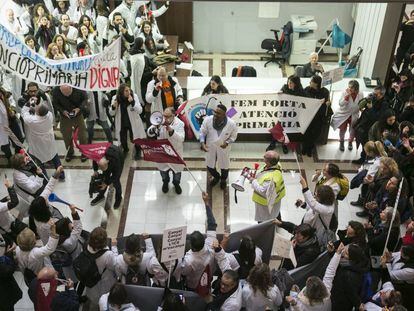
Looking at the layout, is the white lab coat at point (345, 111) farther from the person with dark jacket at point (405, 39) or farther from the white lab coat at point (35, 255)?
the white lab coat at point (35, 255)

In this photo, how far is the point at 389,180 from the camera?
7.04m

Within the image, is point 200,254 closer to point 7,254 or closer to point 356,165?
point 7,254

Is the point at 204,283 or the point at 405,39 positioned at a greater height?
the point at 405,39

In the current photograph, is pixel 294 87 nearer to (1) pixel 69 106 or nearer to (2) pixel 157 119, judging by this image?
(2) pixel 157 119

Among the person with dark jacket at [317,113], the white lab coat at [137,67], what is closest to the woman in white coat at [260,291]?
the person with dark jacket at [317,113]

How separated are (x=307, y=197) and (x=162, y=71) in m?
3.47

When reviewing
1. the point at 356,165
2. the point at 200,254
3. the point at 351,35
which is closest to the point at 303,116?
the point at 356,165

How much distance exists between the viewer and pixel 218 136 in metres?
8.31

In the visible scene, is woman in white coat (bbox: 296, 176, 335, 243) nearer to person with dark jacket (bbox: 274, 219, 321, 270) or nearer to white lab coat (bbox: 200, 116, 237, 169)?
person with dark jacket (bbox: 274, 219, 321, 270)

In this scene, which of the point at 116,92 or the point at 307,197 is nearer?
the point at 307,197

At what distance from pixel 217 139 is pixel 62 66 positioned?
248 cm

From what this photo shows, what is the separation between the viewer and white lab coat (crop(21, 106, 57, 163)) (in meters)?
8.26

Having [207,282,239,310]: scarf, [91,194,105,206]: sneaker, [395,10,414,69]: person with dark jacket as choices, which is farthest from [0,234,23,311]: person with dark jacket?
[395,10,414,69]: person with dark jacket

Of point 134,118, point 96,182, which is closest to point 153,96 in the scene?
point 134,118
